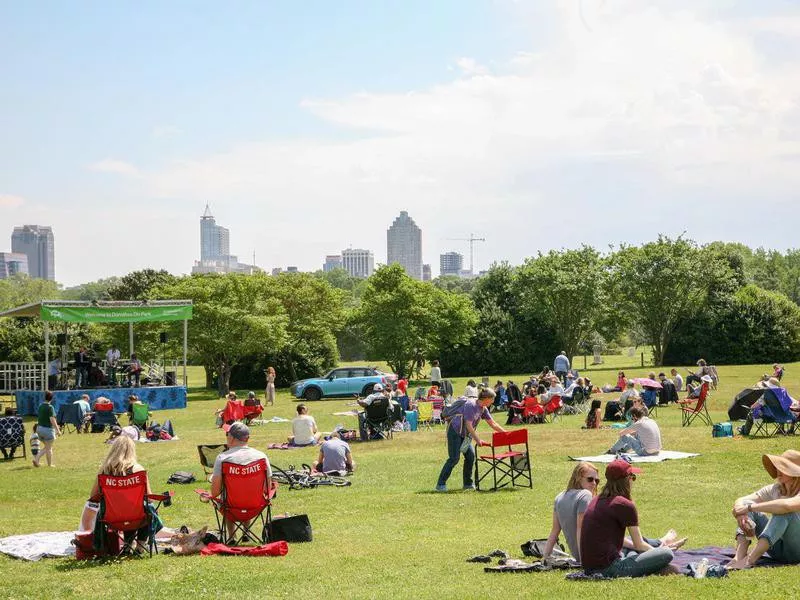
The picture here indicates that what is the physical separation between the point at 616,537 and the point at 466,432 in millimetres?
5897

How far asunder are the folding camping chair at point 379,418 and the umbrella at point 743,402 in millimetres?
6895

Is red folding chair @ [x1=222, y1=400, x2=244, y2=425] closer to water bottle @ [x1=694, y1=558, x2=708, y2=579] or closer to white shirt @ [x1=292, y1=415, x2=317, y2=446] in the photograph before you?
white shirt @ [x1=292, y1=415, x2=317, y2=446]

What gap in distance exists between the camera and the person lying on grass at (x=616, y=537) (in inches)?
289

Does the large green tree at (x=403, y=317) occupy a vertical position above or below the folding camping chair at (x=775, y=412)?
above

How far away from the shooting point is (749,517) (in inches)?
305

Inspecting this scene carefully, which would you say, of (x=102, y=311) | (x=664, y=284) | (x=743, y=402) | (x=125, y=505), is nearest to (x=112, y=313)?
(x=102, y=311)

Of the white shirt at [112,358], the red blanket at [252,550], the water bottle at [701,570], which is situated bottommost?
the red blanket at [252,550]

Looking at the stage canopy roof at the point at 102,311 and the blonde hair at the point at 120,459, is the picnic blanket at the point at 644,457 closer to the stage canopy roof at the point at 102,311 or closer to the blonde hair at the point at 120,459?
the blonde hair at the point at 120,459

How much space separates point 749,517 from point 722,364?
49.4 meters

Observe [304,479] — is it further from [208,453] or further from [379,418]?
[379,418]

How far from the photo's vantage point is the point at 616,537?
291 inches

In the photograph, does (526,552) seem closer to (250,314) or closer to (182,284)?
(250,314)

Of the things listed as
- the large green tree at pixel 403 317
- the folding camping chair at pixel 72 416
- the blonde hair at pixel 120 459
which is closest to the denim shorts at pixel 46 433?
the folding camping chair at pixel 72 416

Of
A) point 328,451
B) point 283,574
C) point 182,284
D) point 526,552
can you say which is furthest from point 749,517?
point 182,284
